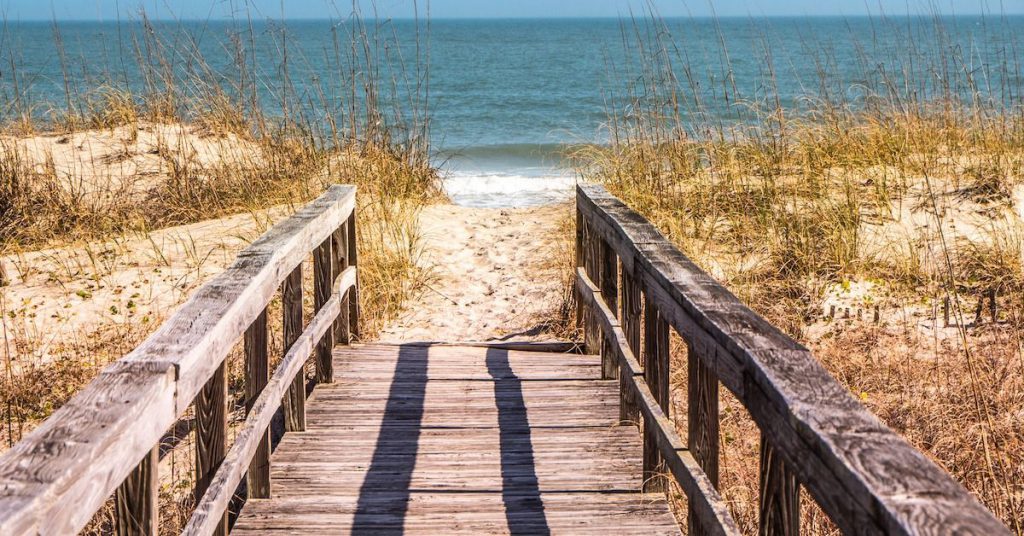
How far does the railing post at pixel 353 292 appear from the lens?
180 inches

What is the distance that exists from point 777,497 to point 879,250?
4.34 meters

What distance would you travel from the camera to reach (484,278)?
21.6 feet

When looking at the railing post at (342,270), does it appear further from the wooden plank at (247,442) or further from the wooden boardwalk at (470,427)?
the wooden plank at (247,442)

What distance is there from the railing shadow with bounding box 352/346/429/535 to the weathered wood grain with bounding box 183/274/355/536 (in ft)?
1.20

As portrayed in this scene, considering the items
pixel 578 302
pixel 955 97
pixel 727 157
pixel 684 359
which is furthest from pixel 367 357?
pixel 955 97

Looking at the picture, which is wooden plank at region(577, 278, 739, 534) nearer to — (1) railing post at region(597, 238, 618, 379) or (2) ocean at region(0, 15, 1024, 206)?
(1) railing post at region(597, 238, 618, 379)

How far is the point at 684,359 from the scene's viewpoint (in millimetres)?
4684

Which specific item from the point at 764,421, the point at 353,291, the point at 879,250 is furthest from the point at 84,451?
the point at 879,250

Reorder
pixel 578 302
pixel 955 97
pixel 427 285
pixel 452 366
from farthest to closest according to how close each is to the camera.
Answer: pixel 955 97, pixel 427 285, pixel 578 302, pixel 452 366

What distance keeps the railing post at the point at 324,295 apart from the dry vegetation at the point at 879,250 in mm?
1449

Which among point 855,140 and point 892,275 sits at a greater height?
point 855,140

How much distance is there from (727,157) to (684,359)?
296 cm

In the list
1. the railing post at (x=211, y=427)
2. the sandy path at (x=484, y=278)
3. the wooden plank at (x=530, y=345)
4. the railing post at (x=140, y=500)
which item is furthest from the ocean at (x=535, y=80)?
the railing post at (x=140, y=500)

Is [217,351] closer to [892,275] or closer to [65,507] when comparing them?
[65,507]
